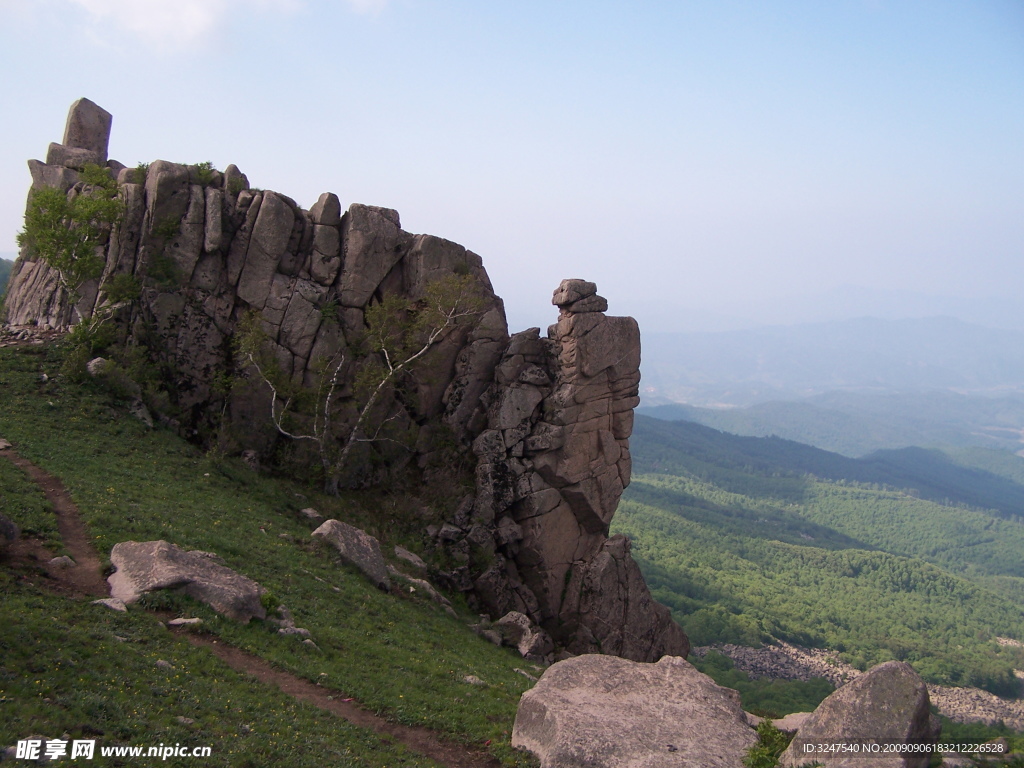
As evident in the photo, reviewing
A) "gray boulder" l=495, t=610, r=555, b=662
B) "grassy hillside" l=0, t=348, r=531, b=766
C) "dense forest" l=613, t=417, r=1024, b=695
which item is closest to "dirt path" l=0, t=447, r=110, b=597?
"grassy hillside" l=0, t=348, r=531, b=766

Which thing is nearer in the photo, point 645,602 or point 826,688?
point 645,602

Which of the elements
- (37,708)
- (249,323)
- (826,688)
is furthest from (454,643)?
(826,688)

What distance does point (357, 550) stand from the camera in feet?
96.5

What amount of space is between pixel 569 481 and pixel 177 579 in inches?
982

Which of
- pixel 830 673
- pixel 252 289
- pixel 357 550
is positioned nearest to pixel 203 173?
pixel 252 289

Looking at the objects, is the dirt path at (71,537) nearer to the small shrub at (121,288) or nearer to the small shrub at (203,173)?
the small shrub at (121,288)

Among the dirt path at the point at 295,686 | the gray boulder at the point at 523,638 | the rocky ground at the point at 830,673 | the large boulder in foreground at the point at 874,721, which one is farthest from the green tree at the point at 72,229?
the rocky ground at the point at 830,673

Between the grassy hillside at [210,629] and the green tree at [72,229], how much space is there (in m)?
4.96

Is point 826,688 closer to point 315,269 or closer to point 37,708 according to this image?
point 315,269

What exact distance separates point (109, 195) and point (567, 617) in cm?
3700

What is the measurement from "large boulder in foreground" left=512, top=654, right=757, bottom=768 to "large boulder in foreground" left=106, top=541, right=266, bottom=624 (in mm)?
8875

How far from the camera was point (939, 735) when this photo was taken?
1625 centimetres

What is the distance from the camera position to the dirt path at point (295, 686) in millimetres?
16688

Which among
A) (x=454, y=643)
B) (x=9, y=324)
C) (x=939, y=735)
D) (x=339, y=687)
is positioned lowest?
(x=454, y=643)
